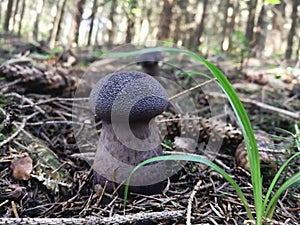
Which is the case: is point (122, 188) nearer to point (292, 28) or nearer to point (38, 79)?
point (38, 79)

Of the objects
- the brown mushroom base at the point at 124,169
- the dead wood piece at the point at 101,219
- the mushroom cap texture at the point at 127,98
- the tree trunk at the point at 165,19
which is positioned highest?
the tree trunk at the point at 165,19

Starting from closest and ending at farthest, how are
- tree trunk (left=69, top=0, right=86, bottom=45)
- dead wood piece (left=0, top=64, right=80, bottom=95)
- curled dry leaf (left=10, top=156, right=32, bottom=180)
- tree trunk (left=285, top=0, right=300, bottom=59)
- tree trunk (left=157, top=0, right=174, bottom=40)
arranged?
curled dry leaf (left=10, top=156, right=32, bottom=180) < dead wood piece (left=0, top=64, right=80, bottom=95) < tree trunk (left=69, top=0, right=86, bottom=45) < tree trunk (left=157, top=0, right=174, bottom=40) < tree trunk (left=285, top=0, right=300, bottom=59)

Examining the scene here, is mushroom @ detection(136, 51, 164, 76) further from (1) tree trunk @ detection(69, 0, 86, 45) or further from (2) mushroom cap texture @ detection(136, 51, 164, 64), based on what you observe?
(1) tree trunk @ detection(69, 0, 86, 45)

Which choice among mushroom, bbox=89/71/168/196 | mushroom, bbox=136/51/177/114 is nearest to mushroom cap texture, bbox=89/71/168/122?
mushroom, bbox=89/71/168/196

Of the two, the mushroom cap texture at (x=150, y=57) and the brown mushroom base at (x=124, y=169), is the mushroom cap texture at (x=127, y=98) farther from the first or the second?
the mushroom cap texture at (x=150, y=57)

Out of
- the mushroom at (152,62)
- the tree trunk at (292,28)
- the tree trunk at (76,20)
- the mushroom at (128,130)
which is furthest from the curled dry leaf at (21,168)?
the tree trunk at (292,28)
